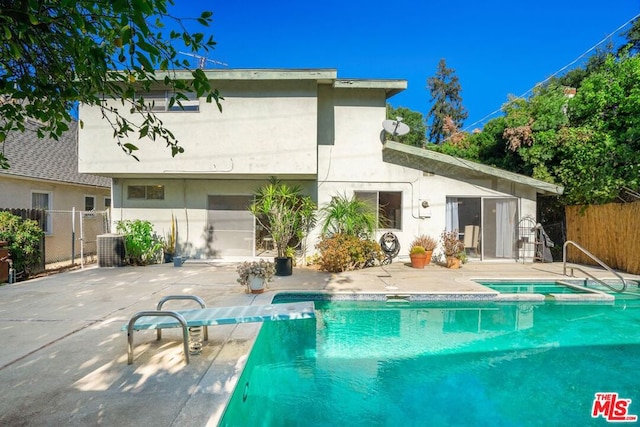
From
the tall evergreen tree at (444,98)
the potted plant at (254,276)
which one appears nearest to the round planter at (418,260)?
the potted plant at (254,276)

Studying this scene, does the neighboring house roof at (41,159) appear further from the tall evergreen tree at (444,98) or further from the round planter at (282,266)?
the tall evergreen tree at (444,98)

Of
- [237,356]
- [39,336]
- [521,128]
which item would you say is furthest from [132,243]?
[521,128]

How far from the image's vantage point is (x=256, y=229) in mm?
12469

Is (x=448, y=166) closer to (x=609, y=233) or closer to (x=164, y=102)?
(x=609, y=233)

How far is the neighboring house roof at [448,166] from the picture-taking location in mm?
11461

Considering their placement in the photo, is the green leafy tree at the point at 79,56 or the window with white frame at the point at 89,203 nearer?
the green leafy tree at the point at 79,56

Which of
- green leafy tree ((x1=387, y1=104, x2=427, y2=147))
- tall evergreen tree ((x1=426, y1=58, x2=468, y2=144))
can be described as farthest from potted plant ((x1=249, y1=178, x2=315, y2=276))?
tall evergreen tree ((x1=426, y1=58, x2=468, y2=144))

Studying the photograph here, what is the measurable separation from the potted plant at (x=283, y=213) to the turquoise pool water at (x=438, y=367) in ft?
10.8

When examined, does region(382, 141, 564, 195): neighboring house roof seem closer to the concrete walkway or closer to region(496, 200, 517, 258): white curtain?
region(496, 200, 517, 258): white curtain

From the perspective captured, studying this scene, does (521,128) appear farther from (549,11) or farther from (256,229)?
(256,229)

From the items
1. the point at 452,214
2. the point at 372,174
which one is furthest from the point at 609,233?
the point at 372,174

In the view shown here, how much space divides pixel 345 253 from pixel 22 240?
840cm

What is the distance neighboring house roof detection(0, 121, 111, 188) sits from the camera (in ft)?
40.2

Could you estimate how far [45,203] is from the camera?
43.4ft
